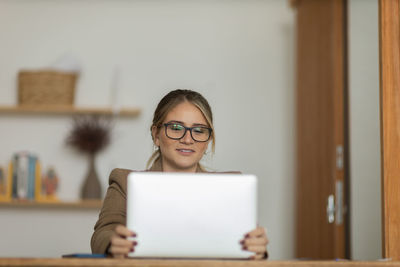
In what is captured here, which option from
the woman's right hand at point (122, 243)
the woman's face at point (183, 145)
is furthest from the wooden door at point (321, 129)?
the woman's right hand at point (122, 243)

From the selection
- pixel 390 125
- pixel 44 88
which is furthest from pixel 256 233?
pixel 44 88

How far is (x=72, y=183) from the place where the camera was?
148 inches

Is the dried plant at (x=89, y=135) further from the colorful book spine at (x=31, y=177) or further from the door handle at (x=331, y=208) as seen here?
the door handle at (x=331, y=208)

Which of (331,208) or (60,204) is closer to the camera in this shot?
(331,208)

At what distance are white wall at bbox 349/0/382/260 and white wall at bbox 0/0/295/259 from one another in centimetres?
81

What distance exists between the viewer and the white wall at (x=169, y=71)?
3803 mm

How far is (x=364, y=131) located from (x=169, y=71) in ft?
4.82

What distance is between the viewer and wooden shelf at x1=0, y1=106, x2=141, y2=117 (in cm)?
364

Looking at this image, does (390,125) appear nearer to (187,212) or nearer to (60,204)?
(187,212)

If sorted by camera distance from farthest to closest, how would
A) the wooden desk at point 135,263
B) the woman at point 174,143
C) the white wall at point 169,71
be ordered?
the white wall at point 169,71 < the woman at point 174,143 < the wooden desk at point 135,263

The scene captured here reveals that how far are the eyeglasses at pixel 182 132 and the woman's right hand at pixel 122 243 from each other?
560 millimetres

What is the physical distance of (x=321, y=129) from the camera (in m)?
3.42

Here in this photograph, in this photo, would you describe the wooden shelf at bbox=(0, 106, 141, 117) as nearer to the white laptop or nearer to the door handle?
the door handle

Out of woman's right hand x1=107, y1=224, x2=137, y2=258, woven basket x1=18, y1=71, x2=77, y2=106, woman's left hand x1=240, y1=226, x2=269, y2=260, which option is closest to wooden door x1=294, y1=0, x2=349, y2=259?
woven basket x1=18, y1=71, x2=77, y2=106
